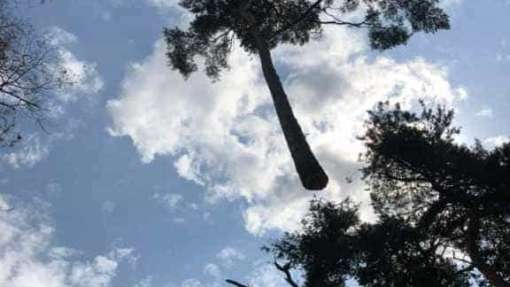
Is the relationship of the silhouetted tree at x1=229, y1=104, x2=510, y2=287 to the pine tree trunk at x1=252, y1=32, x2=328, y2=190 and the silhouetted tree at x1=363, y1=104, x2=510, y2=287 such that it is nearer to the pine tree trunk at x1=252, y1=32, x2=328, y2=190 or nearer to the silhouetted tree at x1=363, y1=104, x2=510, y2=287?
the silhouetted tree at x1=363, y1=104, x2=510, y2=287

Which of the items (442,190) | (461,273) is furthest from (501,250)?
(442,190)

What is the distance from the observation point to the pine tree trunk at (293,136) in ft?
34.1

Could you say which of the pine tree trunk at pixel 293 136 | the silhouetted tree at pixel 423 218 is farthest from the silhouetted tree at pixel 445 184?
the pine tree trunk at pixel 293 136

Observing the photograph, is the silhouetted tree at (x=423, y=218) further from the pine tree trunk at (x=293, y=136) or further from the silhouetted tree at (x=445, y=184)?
the pine tree trunk at (x=293, y=136)

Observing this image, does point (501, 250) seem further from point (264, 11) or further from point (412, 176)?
point (264, 11)

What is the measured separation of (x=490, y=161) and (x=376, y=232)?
16.5 ft

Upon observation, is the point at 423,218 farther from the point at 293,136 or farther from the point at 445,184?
the point at 293,136

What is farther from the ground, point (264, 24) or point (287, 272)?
point (264, 24)

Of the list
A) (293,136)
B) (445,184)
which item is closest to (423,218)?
(445,184)

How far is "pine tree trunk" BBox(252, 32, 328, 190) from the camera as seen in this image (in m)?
10.4

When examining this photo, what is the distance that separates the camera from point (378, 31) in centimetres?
2016

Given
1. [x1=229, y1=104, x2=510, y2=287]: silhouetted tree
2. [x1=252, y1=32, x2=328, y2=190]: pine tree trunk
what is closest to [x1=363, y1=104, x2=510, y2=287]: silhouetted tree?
[x1=229, y1=104, x2=510, y2=287]: silhouetted tree

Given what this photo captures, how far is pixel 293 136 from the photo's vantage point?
1184 cm

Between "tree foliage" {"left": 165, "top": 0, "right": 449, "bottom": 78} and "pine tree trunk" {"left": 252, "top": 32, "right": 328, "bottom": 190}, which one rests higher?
"tree foliage" {"left": 165, "top": 0, "right": 449, "bottom": 78}
